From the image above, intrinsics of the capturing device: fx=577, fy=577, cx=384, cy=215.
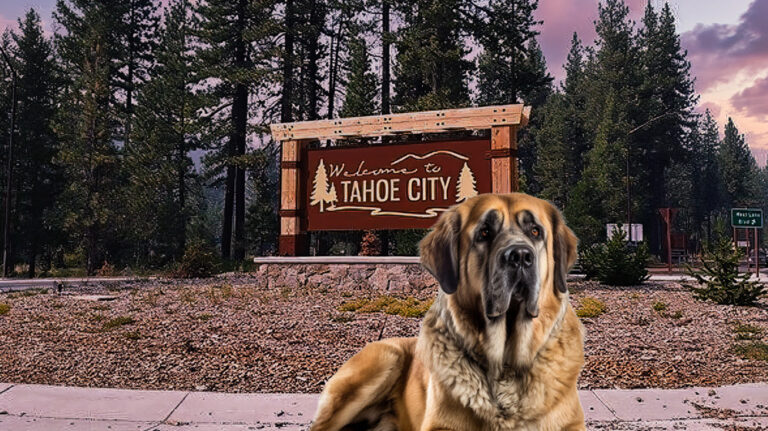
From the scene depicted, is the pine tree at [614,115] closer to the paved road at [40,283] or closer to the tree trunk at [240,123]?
the tree trunk at [240,123]

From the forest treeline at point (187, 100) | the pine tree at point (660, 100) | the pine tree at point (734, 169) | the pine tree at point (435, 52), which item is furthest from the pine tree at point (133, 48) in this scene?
the pine tree at point (734, 169)

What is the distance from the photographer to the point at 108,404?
516cm

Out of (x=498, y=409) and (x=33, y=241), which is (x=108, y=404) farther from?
(x=33, y=241)

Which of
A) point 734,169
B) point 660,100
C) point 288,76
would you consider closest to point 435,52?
point 288,76

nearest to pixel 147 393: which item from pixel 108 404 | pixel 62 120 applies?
pixel 108 404

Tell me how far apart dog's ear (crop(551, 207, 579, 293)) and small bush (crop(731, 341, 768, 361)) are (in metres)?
5.79

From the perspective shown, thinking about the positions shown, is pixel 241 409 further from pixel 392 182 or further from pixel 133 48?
pixel 133 48

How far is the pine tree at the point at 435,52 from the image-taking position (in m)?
25.9

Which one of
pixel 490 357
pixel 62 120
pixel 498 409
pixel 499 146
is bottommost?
A: pixel 498 409

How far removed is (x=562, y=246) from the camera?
9.39 feet

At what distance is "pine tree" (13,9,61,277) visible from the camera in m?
33.7

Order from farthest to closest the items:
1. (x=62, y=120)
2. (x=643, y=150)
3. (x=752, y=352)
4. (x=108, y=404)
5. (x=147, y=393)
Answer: (x=643, y=150)
(x=62, y=120)
(x=752, y=352)
(x=147, y=393)
(x=108, y=404)

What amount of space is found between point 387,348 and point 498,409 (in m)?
0.95

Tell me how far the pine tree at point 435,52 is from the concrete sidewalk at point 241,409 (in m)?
21.6
